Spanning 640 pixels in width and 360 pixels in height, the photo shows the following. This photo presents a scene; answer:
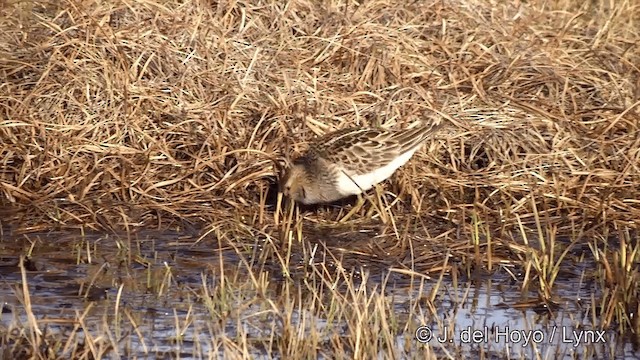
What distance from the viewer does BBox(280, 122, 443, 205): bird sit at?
7.85 metres

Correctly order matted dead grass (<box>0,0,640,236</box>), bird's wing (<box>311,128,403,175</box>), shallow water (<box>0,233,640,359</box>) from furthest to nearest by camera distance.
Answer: matted dead grass (<box>0,0,640,236</box>) < bird's wing (<box>311,128,403,175</box>) < shallow water (<box>0,233,640,359</box>)

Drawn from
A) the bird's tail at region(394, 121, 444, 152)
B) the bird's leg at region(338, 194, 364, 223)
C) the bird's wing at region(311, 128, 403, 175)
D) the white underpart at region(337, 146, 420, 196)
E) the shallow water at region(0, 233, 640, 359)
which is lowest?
the shallow water at region(0, 233, 640, 359)

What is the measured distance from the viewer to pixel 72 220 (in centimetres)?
768

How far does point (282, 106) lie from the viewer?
840 cm

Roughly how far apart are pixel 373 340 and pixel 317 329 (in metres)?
0.38

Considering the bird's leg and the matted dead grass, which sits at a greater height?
the matted dead grass

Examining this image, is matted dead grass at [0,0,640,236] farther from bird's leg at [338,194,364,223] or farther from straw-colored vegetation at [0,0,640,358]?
bird's leg at [338,194,364,223]

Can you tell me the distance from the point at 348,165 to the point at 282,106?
77 centimetres

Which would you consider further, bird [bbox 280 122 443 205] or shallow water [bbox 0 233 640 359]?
bird [bbox 280 122 443 205]

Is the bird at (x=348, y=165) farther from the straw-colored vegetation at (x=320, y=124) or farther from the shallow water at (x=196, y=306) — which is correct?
the shallow water at (x=196, y=306)

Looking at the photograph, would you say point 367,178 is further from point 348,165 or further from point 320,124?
point 320,124

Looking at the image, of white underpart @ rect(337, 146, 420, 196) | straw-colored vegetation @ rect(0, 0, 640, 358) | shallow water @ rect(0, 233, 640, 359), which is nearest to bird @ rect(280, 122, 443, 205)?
white underpart @ rect(337, 146, 420, 196)

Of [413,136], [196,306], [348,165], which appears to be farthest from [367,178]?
[196,306]

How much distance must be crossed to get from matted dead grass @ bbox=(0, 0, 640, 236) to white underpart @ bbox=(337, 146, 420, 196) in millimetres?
190
